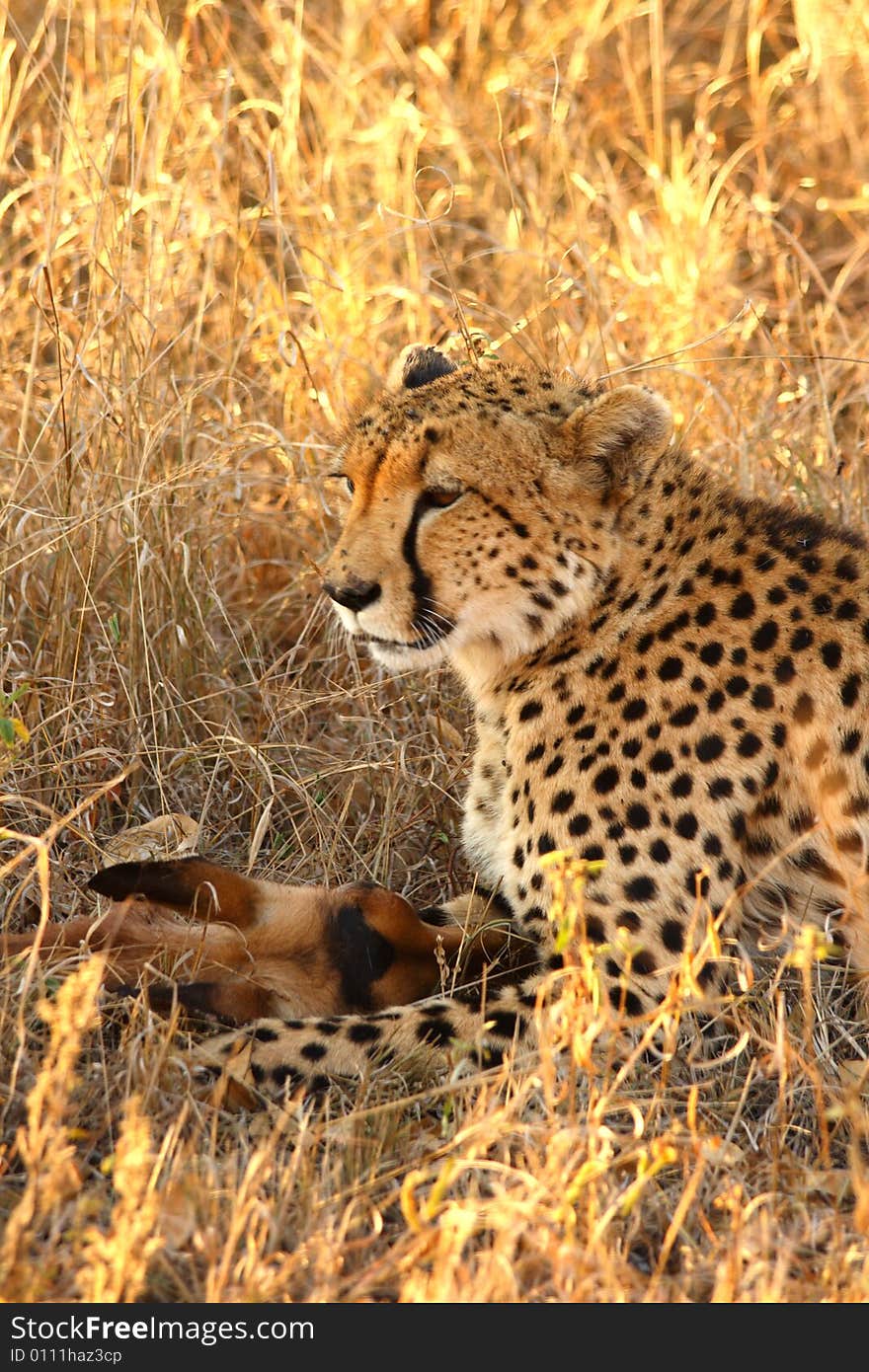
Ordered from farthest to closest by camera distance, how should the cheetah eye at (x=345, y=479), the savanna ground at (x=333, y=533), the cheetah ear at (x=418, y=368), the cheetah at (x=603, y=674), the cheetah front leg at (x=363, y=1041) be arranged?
1. the cheetah ear at (x=418, y=368)
2. the cheetah eye at (x=345, y=479)
3. the cheetah at (x=603, y=674)
4. the cheetah front leg at (x=363, y=1041)
5. the savanna ground at (x=333, y=533)

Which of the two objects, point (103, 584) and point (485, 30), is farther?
point (485, 30)

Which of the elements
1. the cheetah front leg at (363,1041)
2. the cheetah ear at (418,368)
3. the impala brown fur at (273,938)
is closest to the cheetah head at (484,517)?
the cheetah ear at (418,368)

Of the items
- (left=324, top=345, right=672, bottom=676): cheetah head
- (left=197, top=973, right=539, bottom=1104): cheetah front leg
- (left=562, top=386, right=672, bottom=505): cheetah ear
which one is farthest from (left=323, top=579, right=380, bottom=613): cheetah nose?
(left=197, top=973, right=539, bottom=1104): cheetah front leg

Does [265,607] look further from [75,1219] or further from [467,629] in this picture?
[75,1219]

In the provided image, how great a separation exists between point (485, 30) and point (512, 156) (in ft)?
4.85

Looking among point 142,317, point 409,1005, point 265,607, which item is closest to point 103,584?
point 265,607

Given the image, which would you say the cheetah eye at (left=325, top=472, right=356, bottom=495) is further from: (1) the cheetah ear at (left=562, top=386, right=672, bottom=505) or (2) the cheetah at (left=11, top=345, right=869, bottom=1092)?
(1) the cheetah ear at (left=562, top=386, right=672, bottom=505)

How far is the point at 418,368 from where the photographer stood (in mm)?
3479

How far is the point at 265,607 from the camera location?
4.42 m

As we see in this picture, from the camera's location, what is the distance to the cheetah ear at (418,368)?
3449 mm

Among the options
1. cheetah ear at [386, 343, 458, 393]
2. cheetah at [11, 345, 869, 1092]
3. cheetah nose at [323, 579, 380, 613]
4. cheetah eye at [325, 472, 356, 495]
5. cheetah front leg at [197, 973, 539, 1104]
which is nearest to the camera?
cheetah front leg at [197, 973, 539, 1104]

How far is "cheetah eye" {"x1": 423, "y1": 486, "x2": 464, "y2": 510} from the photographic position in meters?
3.09

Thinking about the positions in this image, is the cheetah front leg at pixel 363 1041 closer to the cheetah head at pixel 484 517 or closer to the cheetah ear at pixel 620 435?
the cheetah head at pixel 484 517

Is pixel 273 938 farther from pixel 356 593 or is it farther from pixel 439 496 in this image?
pixel 439 496
